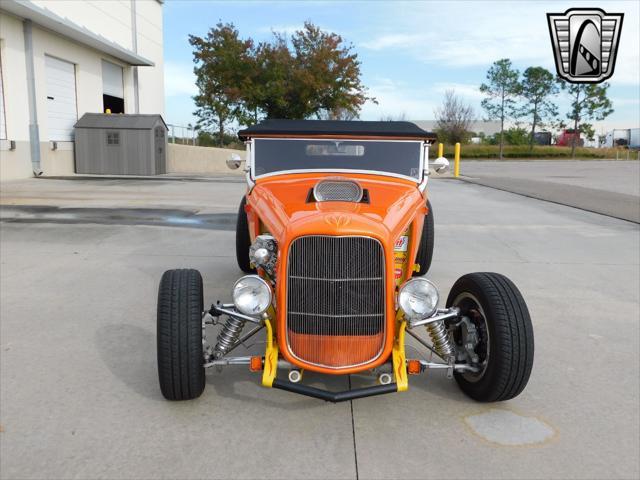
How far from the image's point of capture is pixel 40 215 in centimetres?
982

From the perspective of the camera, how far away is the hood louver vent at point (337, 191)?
12.3 feet

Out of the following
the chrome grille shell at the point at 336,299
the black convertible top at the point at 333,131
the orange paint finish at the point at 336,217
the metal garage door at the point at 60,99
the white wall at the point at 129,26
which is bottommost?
the chrome grille shell at the point at 336,299

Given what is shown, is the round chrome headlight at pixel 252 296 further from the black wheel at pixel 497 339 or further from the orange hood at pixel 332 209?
the black wheel at pixel 497 339

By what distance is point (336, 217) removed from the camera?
3166mm

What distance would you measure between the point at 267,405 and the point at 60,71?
753 inches

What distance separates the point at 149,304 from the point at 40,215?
228 inches

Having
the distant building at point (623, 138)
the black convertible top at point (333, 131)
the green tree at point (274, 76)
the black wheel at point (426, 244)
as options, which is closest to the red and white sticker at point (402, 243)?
the black convertible top at point (333, 131)

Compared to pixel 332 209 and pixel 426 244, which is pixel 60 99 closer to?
pixel 426 244

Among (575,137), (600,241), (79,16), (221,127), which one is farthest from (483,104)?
(600,241)

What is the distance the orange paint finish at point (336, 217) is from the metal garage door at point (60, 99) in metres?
16.8

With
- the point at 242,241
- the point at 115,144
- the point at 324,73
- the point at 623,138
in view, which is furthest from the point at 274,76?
the point at 623,138

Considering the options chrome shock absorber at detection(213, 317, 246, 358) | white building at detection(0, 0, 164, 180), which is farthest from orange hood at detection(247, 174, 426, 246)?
white building at detection(0, 0, 164, 180)

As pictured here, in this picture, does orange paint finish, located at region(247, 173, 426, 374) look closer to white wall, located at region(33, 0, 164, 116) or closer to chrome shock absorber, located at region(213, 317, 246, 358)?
chrome shock absorber, located at region(213, 317, 246, 358)

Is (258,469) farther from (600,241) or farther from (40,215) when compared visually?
(40,215)
